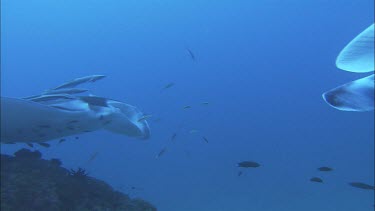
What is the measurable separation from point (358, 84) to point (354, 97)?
65 millimetres

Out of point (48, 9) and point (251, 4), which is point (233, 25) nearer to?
point (251, 4)

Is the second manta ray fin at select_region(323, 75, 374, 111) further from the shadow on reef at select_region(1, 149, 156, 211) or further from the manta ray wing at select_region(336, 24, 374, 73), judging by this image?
the shadow on reef at select_region(1, 149, 156, 211)

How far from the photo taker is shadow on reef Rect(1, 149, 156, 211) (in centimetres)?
453

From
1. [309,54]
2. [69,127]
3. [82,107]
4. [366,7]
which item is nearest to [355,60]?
[82,107]

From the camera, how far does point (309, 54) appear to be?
147ft

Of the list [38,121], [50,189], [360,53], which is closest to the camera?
[360,53]

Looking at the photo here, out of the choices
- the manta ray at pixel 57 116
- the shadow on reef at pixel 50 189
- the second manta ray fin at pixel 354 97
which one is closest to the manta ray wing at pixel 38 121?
the manta ray at pixel 57 116

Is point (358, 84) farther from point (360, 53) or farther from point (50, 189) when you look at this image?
point (50, 189)

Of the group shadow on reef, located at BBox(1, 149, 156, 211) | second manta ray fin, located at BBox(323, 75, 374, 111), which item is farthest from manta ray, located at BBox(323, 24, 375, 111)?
shadow on reef, located at BBox(1, 149, 156, 211)

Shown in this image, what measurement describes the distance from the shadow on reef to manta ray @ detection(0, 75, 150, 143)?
0.38 metres

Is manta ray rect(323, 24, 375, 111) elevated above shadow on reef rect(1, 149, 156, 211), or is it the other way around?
manta ray rect(323, 24, 375, 111)

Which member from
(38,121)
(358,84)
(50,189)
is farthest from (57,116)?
(358,84)

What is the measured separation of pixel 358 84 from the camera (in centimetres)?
142

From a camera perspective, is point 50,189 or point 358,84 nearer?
point 358,84
